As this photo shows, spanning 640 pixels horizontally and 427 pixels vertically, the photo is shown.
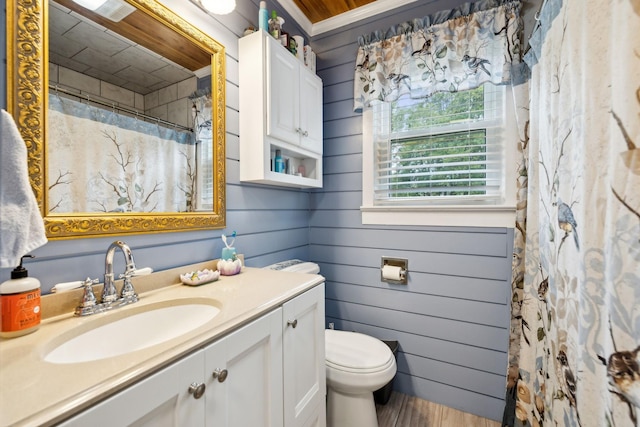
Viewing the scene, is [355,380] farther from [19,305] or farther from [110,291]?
[19,305]

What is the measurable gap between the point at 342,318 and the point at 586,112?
1743 mm

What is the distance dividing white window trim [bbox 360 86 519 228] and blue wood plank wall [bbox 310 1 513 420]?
0.15 ft

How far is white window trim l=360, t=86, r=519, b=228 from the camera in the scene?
153 centimetres

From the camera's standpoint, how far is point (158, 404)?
0.56 meters

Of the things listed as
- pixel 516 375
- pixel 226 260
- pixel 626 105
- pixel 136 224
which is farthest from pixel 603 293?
pixel 136 224

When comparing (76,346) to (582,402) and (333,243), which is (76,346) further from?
(333,243)

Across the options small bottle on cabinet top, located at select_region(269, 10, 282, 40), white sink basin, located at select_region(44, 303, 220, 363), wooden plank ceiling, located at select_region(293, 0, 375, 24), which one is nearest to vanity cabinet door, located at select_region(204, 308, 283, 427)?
white sink basin, located at select_region(44, 303, 220, 363)

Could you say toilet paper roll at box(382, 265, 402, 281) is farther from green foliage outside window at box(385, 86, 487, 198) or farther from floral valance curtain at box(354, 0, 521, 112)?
→ floral valance curtain at box(354, 0, 521, 112)

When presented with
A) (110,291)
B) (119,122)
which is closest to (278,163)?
(119,122)

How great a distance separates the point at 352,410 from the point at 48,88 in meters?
1.80

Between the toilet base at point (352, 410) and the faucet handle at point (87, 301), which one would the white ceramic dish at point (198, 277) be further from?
the toilet base at point (352, 410)

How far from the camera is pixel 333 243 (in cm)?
204

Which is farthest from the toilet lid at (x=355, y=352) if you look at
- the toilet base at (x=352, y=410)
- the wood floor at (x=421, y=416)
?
the wood floor at (x=421, y=416)

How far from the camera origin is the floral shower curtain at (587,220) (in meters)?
0.61
